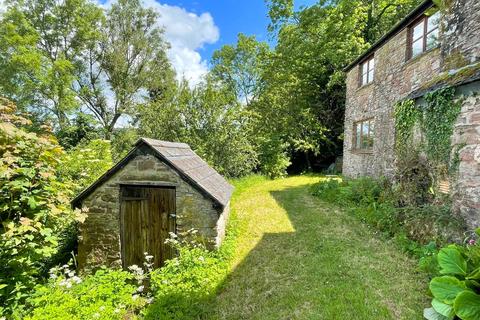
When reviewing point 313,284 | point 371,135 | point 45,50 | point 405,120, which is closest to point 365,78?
point 371,135

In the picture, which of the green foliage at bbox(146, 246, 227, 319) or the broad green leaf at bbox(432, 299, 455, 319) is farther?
the green foliage at bbox(146, 246, 227, 319)

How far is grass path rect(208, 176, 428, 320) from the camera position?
4.26m

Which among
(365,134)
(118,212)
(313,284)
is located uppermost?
(365,134)

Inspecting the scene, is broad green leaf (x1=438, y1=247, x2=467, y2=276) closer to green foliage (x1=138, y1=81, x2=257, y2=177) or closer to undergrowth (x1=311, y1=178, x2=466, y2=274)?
undergrowth (x1=311, y1=178, x2=466, y2=274)

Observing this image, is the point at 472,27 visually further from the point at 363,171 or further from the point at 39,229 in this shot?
the point at 39,229

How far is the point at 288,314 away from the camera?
166 inches

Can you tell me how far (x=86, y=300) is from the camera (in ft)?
13.1

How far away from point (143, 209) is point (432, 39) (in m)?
9.82

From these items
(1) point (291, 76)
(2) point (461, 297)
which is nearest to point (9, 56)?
(1) point (291, 76)

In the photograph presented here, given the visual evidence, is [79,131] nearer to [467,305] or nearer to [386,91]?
[386,91]

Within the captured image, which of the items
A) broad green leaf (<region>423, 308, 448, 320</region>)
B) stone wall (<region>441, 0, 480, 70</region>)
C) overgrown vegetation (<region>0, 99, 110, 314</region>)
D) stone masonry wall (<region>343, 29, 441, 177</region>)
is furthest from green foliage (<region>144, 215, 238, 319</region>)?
stone masonry wall (<region>343, 29, 441, 177</region>)

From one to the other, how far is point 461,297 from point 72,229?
8.23m

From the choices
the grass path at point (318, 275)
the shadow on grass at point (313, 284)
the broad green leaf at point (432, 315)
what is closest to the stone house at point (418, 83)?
the grass path at point (318, 275)

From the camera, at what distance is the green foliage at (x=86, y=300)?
3561 mm
